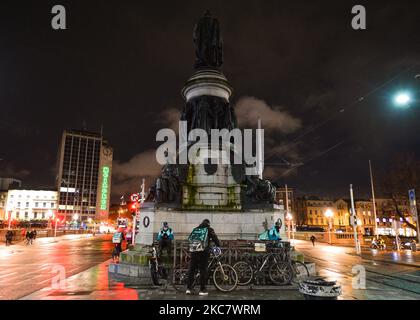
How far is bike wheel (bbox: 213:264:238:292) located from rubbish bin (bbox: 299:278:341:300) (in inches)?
112

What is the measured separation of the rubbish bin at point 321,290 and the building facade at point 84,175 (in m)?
143

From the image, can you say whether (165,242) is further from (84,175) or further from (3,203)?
(3,203)

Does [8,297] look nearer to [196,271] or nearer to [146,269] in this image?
[146,269]

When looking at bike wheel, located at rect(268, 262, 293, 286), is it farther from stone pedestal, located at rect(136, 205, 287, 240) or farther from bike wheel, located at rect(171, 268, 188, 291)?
stone pedestal, located at rect(136, 205, 287, 240)

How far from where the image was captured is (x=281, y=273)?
10.1m

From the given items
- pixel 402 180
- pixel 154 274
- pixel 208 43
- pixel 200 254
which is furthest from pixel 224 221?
pixel 402 180

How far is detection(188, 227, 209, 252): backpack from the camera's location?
8773 millimetres

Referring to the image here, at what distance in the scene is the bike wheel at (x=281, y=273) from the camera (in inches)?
397

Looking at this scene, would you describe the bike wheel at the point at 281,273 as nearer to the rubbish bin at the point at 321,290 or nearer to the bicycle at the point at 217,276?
the bicycle at the point at 217,276

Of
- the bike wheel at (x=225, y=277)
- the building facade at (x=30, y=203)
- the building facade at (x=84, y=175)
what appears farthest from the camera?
the building facade at (x=84, y=175)

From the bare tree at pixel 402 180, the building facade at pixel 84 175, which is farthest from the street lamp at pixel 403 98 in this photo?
the building facade at pixel 84 175

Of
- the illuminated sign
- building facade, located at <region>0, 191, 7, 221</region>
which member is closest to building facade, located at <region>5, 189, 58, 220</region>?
building facade, located at <region>0, 191, 7, 221</region>

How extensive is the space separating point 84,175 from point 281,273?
145721 mm

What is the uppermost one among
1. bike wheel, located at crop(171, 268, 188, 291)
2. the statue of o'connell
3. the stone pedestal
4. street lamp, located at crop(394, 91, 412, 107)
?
the statue of o'connell
